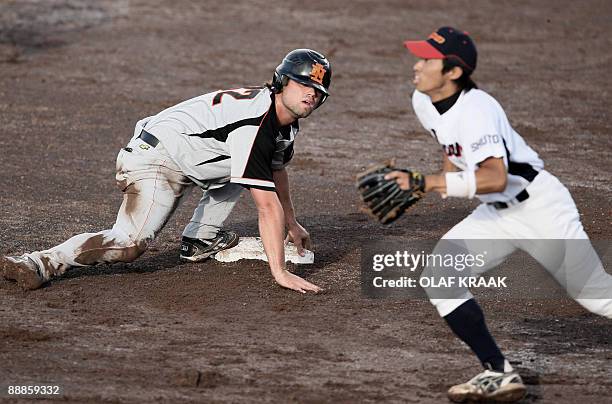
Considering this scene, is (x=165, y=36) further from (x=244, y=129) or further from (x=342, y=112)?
(x=244, y=129)

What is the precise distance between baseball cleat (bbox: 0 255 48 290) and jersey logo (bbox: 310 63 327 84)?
6.62 ft

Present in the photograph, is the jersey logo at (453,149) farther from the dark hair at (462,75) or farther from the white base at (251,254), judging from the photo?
the white base at (251,254)

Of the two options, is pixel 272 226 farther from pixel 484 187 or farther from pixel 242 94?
pixel 484 187

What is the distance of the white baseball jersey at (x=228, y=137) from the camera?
6.33 m

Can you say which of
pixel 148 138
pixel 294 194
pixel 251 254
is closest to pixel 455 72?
pixel 148 138

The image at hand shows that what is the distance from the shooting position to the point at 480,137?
16.2 ft

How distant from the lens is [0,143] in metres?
10.2

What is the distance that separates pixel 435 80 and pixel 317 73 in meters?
1.28

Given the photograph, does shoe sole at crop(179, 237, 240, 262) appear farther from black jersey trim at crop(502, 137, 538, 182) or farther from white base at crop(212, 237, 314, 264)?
black jersey trim at crop(502, 137, 538, 182)

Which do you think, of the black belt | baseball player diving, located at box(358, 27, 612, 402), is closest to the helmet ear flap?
the black belt

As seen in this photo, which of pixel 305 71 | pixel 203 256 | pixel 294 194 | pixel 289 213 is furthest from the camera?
pixel 294 194

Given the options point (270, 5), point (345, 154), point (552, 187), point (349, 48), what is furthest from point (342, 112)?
point (552, 187)

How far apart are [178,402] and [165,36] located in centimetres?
1044

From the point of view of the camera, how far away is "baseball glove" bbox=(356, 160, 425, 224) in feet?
16.6
